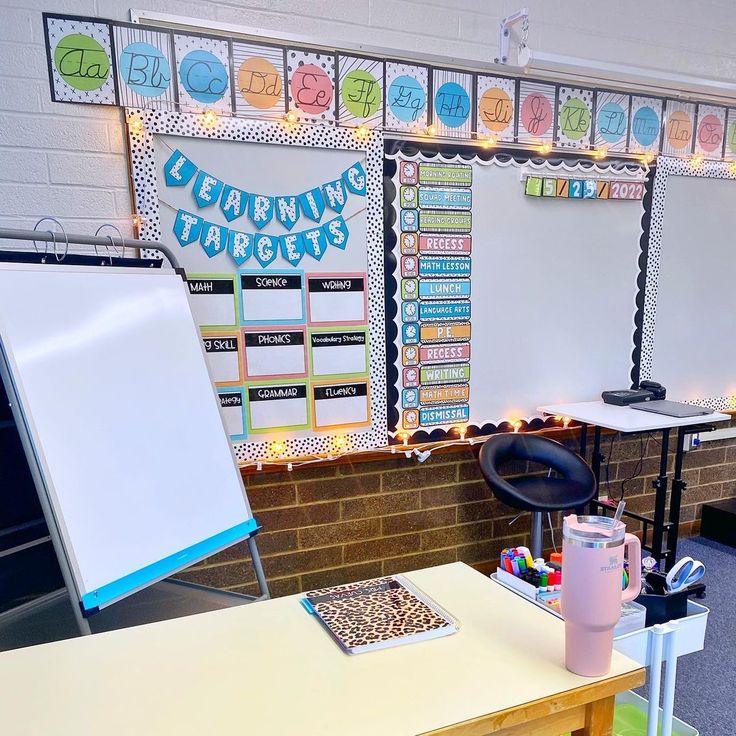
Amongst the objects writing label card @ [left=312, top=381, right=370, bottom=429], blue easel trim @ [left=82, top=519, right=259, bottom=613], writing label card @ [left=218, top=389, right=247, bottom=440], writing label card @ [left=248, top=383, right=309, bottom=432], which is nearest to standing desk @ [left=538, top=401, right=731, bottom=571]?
writing label card @ [left=312, top=381, right=370, bottom=429]

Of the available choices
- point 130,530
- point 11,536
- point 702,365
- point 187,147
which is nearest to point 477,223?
point 187,147

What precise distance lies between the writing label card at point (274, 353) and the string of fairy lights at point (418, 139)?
292mm

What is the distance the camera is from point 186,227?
2.16m

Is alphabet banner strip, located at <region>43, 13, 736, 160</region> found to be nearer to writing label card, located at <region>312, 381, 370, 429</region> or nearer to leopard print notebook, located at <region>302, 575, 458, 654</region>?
writing label card, located at <region>312, 381, 370, 429</region>

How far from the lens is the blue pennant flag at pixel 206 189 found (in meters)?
2.16

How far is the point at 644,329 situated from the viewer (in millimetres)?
3023

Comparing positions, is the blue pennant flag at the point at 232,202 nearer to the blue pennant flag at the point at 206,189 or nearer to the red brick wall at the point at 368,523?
the blue pennant flag at the point at 206,189

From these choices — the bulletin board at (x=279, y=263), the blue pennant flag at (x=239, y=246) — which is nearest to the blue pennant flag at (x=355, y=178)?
the bulletin board at (x=279, y=263)

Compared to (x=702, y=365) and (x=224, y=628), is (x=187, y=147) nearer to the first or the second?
(x=224, y=628)

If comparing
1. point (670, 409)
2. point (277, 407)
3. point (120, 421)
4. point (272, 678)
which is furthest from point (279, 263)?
point (670, 409)

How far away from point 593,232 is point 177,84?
198 cm

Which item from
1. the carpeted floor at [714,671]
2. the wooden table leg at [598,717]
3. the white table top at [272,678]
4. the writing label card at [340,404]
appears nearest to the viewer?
the white table top at [272,678]

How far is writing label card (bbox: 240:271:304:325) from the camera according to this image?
2.29 meters

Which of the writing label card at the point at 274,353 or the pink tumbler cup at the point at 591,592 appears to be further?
the writing label card at the point at 274,353
